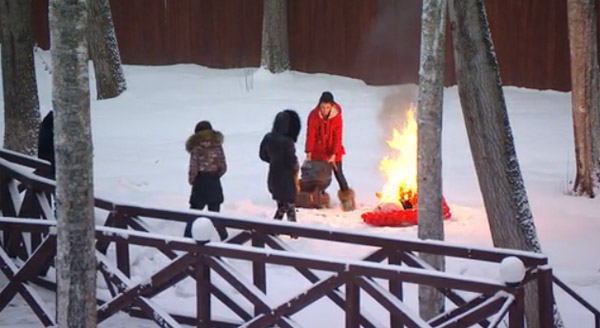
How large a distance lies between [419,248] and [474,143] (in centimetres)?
213

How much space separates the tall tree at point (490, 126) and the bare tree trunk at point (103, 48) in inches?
504

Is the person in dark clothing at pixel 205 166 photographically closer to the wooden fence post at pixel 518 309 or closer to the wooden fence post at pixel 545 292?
the wooden fence post at pixel 545 292

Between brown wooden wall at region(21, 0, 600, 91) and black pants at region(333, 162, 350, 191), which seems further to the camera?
brown wooden wall at region(21, 0, 600, 91)

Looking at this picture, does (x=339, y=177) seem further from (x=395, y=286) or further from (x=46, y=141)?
(x=395, y=286)

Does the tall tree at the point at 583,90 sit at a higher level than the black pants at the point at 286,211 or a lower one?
higher

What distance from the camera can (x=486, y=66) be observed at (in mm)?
9406

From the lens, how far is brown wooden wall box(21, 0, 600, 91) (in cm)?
2158

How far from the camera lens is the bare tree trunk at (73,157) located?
605cm

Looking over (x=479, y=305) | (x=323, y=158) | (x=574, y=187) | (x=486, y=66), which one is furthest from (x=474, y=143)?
(x=574, y=187)

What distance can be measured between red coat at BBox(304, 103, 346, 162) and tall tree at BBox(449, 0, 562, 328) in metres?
4.14

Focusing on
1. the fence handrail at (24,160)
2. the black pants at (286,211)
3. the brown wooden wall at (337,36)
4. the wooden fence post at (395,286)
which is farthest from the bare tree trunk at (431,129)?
the brown wooden wall at (337,36)

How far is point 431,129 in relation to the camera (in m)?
8.82

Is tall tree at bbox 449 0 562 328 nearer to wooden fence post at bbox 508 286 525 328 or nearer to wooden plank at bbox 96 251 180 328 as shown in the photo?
wooden fence post at bbox 508 286 525 328

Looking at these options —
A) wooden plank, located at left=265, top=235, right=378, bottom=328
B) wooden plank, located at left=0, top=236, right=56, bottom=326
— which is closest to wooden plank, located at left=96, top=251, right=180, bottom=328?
wooden plank, located at left=0, top=236, right=56, bottom=326
